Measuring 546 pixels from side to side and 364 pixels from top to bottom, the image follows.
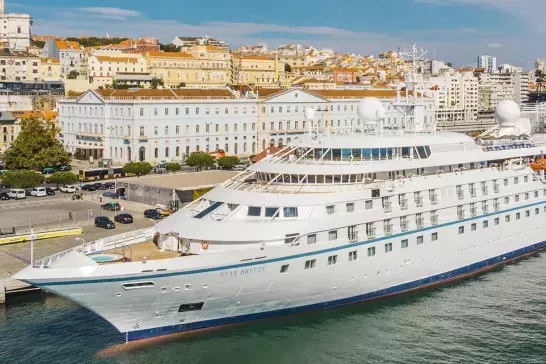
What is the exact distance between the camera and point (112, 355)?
20.7 metres

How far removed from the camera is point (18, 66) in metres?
102

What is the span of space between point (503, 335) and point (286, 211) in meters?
8.14

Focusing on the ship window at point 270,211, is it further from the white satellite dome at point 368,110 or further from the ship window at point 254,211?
the white satellite dome at point 368,110

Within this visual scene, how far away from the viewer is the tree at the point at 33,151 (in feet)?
187

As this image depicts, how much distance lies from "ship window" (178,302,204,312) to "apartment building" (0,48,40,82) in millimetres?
87846

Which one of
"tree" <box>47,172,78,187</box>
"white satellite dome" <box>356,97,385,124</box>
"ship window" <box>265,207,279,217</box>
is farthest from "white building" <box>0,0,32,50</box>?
"ship window" <box>265,207,279,217</box>

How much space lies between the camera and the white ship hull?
66.5ft

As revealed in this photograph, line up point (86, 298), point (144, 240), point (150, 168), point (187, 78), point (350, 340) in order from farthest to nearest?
point (187, 78) → point (150, 168) → point (144, 240) → point (350, 340) → point (86, 298)

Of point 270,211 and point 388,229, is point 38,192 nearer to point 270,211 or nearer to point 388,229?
point 270,211

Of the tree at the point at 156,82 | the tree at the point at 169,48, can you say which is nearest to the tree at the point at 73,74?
the tree at the point at 156,82

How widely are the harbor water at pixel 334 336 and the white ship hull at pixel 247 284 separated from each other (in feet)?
1.73

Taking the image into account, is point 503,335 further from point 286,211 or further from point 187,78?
point 187,78

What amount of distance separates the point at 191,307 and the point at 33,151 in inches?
1618

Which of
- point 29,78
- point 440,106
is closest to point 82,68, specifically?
point 29,78
